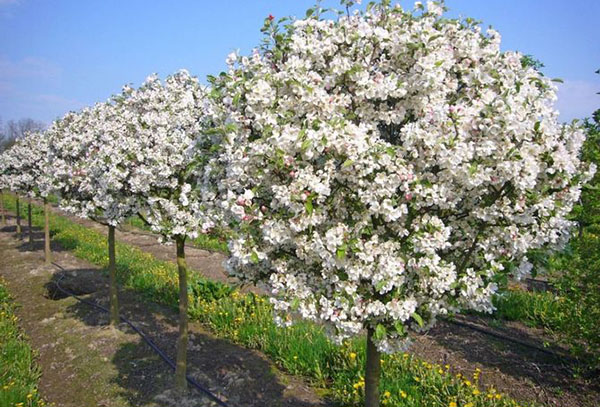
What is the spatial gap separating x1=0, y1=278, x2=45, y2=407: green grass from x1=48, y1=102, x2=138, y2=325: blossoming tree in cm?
171

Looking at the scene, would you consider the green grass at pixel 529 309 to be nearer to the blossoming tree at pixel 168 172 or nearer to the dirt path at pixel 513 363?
the dirt path at pixel 513 363

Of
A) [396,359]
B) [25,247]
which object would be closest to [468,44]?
[396,359]

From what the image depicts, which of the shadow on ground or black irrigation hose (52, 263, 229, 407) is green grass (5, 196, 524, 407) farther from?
black irrigation hose (52, 263, 229, 407)

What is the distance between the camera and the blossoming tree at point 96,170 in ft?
22.4

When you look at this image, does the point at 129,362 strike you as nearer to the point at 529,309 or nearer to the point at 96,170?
the point at 96,170

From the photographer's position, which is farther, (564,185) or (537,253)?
(537,253)

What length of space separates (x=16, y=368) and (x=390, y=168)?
7.98m

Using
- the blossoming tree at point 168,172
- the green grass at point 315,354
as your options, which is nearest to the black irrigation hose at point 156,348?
the blossoming tree at point 168,172

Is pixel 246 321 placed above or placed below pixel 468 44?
below

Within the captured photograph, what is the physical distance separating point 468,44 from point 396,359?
16.8ft

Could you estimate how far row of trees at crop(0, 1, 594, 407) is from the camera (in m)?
3.24

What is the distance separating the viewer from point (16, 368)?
26.0 feet

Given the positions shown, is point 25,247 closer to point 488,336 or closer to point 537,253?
point 488,336

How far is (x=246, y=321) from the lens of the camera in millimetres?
9188
